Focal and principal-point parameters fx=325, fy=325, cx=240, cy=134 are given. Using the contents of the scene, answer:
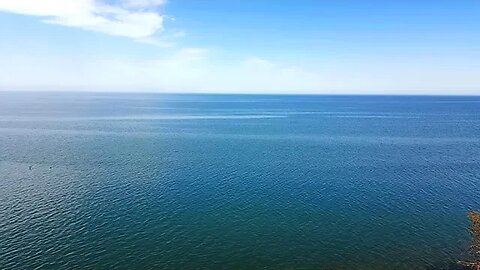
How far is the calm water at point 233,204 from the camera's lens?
40906 mm

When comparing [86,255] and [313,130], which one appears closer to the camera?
[86,255]

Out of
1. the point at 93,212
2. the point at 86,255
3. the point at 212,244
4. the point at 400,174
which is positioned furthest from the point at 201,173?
the point at 400,174

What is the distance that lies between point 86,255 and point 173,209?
16154 mm

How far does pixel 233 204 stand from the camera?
56500mm

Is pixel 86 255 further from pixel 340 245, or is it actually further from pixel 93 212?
pixel 340 245

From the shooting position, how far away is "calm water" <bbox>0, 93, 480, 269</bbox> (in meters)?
40.9

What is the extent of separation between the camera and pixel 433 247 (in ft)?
141

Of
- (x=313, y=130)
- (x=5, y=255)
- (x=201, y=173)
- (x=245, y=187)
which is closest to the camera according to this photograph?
(x=5, y=255)

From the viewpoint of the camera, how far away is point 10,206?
53125 millimetres

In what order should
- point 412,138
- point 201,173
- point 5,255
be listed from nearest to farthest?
point 5,255 → point 201,173 → point 412,138

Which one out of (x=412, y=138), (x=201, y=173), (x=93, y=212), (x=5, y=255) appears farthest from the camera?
(x=412, y=138)

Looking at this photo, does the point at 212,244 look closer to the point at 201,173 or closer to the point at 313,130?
the point at 201,173

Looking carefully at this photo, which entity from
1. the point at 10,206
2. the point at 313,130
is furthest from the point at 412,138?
the point at 10,206

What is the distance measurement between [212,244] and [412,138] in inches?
4148
